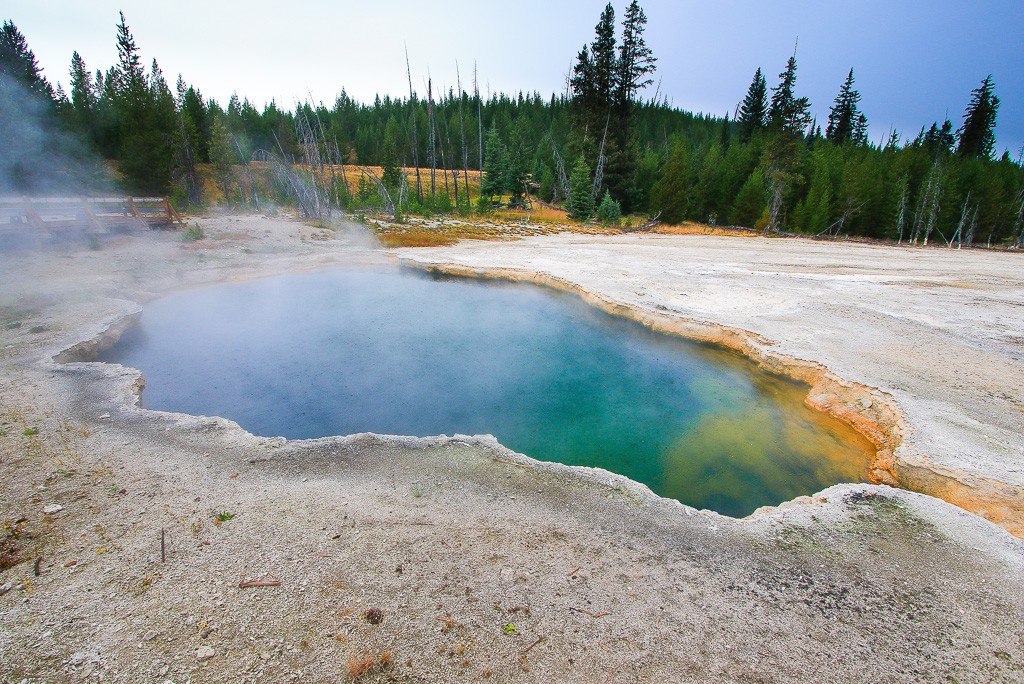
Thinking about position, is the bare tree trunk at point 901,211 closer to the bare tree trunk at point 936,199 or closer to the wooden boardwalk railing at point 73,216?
the bare tree trunk at point 936,199

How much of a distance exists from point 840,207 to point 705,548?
130 feet

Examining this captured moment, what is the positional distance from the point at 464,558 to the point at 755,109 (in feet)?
206

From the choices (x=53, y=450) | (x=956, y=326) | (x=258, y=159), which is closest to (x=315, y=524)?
(x=53, y=450)

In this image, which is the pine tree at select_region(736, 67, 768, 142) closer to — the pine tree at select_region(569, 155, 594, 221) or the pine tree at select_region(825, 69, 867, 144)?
the pine tree at select_region(825, 69, 867, 144)

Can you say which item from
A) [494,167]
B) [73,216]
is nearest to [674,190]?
[494,167]

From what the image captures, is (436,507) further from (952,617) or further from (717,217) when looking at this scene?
(717,217)

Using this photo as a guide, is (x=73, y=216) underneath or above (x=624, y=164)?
underneath

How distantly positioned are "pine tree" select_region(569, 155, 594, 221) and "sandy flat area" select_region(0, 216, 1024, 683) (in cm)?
2574

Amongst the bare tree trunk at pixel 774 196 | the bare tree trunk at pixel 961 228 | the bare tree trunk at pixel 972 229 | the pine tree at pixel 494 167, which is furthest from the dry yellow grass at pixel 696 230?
the bare tree trunk at pixel 972 229

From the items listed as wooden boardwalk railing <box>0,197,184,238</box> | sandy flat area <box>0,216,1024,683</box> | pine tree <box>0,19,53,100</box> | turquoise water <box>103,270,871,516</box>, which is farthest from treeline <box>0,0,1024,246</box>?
sandy flat area <box>0,216,1024,683</box>

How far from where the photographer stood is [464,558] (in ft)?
10.4

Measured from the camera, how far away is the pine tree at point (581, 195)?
2967cm

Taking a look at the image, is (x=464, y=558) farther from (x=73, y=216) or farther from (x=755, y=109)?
(x=755, y=109)

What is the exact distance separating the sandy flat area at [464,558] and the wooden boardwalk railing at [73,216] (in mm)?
Result: 10255
